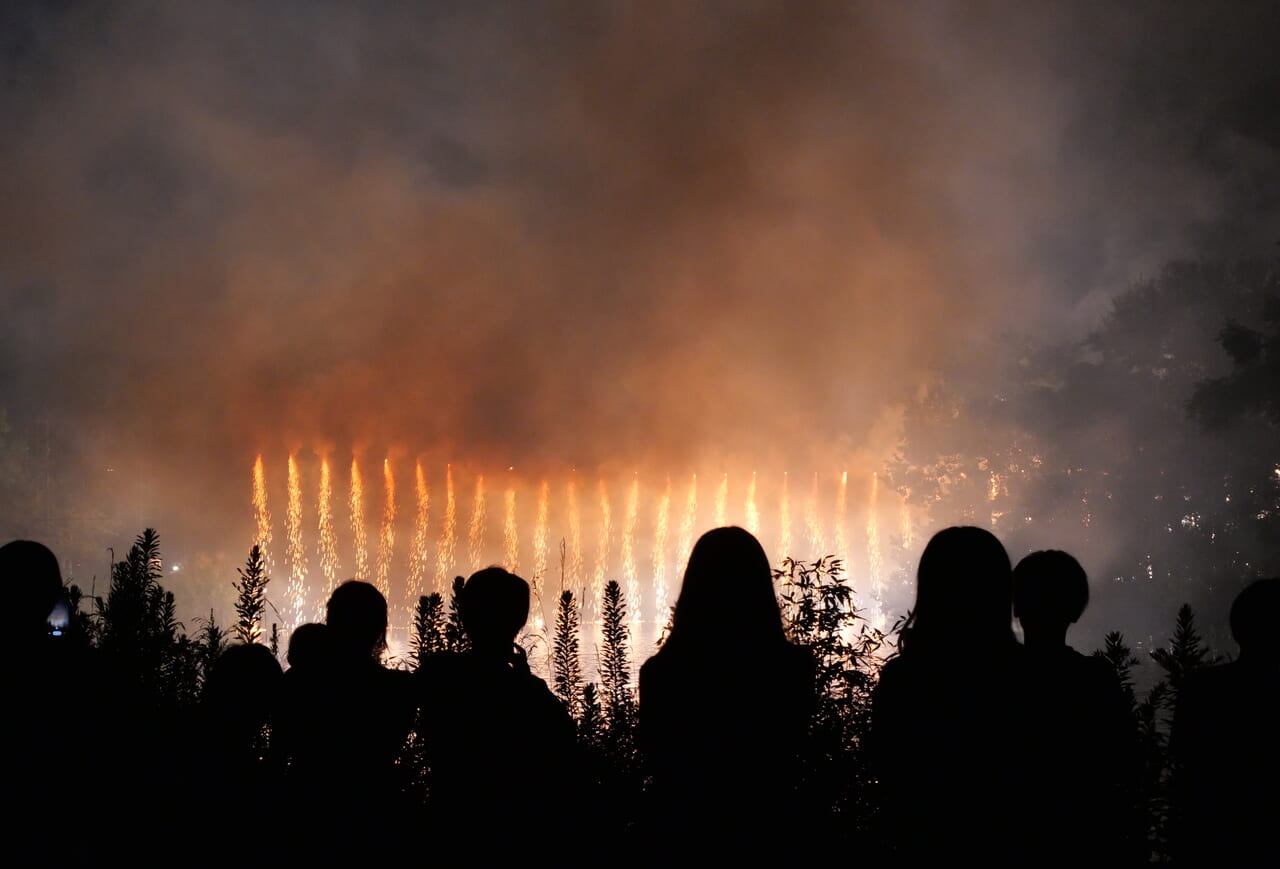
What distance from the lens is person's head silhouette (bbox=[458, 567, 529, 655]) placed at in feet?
11.5

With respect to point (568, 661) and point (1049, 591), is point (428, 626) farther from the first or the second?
point (1049, 591)

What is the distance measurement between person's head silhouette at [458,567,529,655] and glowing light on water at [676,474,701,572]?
216ft

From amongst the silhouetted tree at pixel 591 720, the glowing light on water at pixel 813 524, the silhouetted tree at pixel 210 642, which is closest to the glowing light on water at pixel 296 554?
the glowing light on water at pixel 813 524

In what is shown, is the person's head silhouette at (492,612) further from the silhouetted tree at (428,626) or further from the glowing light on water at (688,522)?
the glowing light on water at (688,522)

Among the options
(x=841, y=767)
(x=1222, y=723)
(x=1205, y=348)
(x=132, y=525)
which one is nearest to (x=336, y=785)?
(x=841, y=767)

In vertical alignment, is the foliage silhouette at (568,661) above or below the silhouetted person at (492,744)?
above

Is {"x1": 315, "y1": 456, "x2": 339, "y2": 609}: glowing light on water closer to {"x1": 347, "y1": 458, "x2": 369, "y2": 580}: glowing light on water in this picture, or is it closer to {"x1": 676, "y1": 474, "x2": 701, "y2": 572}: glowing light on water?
{"x1": 347, "y1": 458, "x2": 369, "y2": 580}: glowing light on water

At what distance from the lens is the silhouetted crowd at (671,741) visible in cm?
286

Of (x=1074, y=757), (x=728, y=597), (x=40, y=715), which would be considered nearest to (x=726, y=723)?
(x=728, y=597)

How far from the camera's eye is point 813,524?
8825 centimetres

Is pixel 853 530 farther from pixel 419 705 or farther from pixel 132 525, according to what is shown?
pixel 419 705

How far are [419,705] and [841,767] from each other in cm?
312

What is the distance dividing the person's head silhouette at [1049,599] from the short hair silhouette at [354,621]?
10.4 ft

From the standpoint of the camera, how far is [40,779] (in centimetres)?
323
